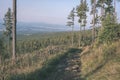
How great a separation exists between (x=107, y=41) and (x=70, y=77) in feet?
25.8

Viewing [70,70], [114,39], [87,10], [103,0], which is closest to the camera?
[70,70]

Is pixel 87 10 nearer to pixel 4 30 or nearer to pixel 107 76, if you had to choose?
pixel 4 30

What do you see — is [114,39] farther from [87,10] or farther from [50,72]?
[87,10]

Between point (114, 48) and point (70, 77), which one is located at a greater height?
point (114, 48)

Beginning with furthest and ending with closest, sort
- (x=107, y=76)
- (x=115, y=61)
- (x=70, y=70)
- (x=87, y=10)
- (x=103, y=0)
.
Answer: (x=87, y=10)
(x=103, y=0)
(x=70, y=70)
(x=115, y=61)
(x=107, y=76)

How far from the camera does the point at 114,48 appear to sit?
16.8 meters

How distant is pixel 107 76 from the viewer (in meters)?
11.9

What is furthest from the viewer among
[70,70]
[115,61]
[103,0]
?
[103,0]

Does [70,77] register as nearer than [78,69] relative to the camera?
Yes

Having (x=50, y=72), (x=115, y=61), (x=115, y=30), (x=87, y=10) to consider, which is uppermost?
(x=87, y=10)

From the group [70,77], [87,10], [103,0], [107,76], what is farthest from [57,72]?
[87,10]

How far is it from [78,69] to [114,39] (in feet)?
19.5

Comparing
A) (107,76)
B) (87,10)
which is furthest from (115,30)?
(87,10)

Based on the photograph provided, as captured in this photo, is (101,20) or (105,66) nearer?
(105,66)
